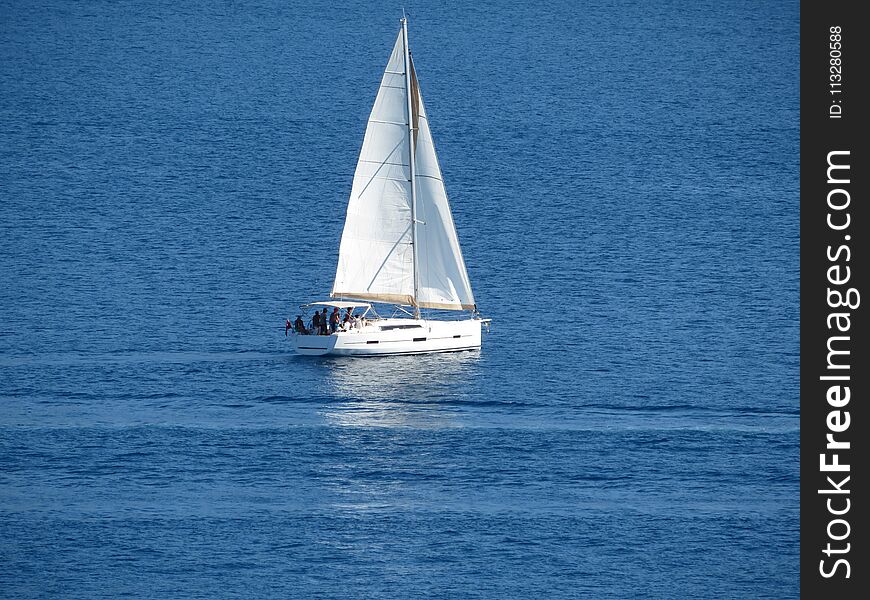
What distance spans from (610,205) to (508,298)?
3759cm

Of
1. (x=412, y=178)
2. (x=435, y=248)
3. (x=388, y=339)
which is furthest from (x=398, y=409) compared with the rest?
(x=412, y=178)

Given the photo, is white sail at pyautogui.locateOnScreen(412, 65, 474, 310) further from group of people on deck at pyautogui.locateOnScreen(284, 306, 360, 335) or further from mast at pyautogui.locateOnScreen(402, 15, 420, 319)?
group of people on deck at pyautogui.locateOnScreen(284, 306, 360, 335)

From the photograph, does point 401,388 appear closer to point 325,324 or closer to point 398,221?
point 325,324

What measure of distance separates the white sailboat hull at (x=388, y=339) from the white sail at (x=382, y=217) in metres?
3.15

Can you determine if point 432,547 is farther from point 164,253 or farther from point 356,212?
point 164,253

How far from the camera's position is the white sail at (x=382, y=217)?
417 feet

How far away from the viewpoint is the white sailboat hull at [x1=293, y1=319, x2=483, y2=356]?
125m

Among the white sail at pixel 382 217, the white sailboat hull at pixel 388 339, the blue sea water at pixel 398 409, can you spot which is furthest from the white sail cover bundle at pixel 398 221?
the blue sea water at pixel 398 409
